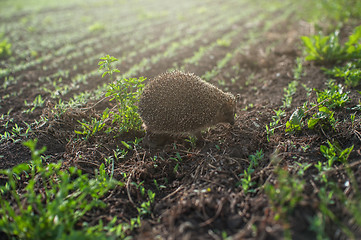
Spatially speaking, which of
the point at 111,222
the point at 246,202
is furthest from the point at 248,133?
the point at 111,222

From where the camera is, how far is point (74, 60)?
27.8 ft

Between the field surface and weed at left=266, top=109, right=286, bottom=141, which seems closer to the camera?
the field surface

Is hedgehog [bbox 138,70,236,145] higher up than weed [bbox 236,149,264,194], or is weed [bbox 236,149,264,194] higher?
hedgehog [bbox 138,70,236,145]

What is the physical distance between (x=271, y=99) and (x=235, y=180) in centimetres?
Answer: 273

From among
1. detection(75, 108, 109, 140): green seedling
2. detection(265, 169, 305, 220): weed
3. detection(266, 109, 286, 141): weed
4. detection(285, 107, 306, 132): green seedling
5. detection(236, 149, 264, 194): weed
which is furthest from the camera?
detection(75, 108, 109, 140): green seedling

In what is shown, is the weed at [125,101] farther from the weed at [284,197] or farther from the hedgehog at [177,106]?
the weed at [284,197]

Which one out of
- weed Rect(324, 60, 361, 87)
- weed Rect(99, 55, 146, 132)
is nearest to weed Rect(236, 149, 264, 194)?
weed Rect(99, 55, 146, 132)

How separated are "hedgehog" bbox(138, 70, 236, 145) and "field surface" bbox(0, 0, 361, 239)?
324 millimetres

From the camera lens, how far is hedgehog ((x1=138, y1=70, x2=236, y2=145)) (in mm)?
3957

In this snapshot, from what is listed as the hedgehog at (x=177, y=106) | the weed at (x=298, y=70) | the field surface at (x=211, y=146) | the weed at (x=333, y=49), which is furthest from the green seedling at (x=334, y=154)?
the weed at (x=333, y=49)

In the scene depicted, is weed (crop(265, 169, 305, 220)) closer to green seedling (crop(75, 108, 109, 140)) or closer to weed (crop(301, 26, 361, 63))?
green seedling (crop(75, 108, 109, 140))

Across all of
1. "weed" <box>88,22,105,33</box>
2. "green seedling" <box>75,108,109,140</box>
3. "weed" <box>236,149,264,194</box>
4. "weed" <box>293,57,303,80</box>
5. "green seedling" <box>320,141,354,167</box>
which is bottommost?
"weed" <box>236,149,264,194</box>

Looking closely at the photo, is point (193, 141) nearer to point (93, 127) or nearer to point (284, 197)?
A: point (93, 127)

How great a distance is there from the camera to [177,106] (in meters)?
3.95
